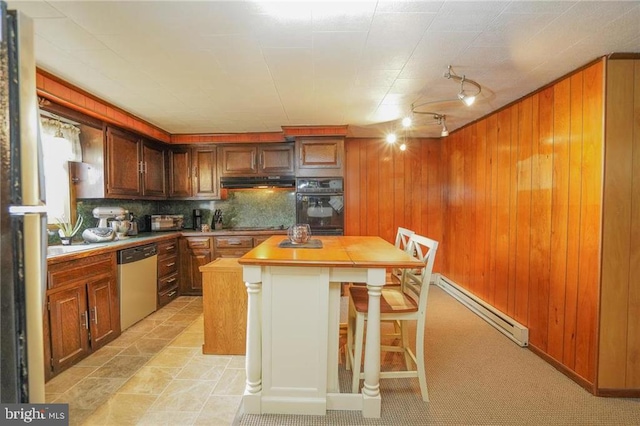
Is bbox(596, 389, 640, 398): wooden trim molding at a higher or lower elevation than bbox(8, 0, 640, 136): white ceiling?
lower

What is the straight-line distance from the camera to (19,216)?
854mm

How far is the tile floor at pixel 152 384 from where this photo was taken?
5.59 feet

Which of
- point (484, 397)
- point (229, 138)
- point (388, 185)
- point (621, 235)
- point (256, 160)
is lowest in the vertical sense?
point (484, 397)

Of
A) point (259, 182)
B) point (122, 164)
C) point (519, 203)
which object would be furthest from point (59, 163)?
point (519, 203)

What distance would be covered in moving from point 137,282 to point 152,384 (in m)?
1.31

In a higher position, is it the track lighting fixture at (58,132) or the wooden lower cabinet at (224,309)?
the track lighting fixture at (58,132)

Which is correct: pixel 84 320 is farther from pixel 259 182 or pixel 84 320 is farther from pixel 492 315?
pixel 492 315

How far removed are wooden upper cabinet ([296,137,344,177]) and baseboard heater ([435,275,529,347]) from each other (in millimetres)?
2201

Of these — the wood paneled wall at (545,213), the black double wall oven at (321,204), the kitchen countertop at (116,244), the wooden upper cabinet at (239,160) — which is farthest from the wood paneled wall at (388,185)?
the wooden upper cabinet at (239,160)

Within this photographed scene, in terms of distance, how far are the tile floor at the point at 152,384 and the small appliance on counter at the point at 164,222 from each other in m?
1.49

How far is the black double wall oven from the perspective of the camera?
3807 millimetres

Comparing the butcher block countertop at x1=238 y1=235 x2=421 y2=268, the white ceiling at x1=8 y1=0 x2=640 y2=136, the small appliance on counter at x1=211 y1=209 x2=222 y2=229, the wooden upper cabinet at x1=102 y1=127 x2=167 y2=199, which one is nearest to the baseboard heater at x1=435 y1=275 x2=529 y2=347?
the butcher block countertop at x1=238 y1=235 x2=421 y2=268

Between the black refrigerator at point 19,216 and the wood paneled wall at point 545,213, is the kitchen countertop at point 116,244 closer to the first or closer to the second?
the black refrigerator at point 19,216

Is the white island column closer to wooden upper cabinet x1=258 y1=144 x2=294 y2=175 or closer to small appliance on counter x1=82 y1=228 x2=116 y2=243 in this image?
small appliance on counter x1=82 y1=228 x2=116 y2=243
